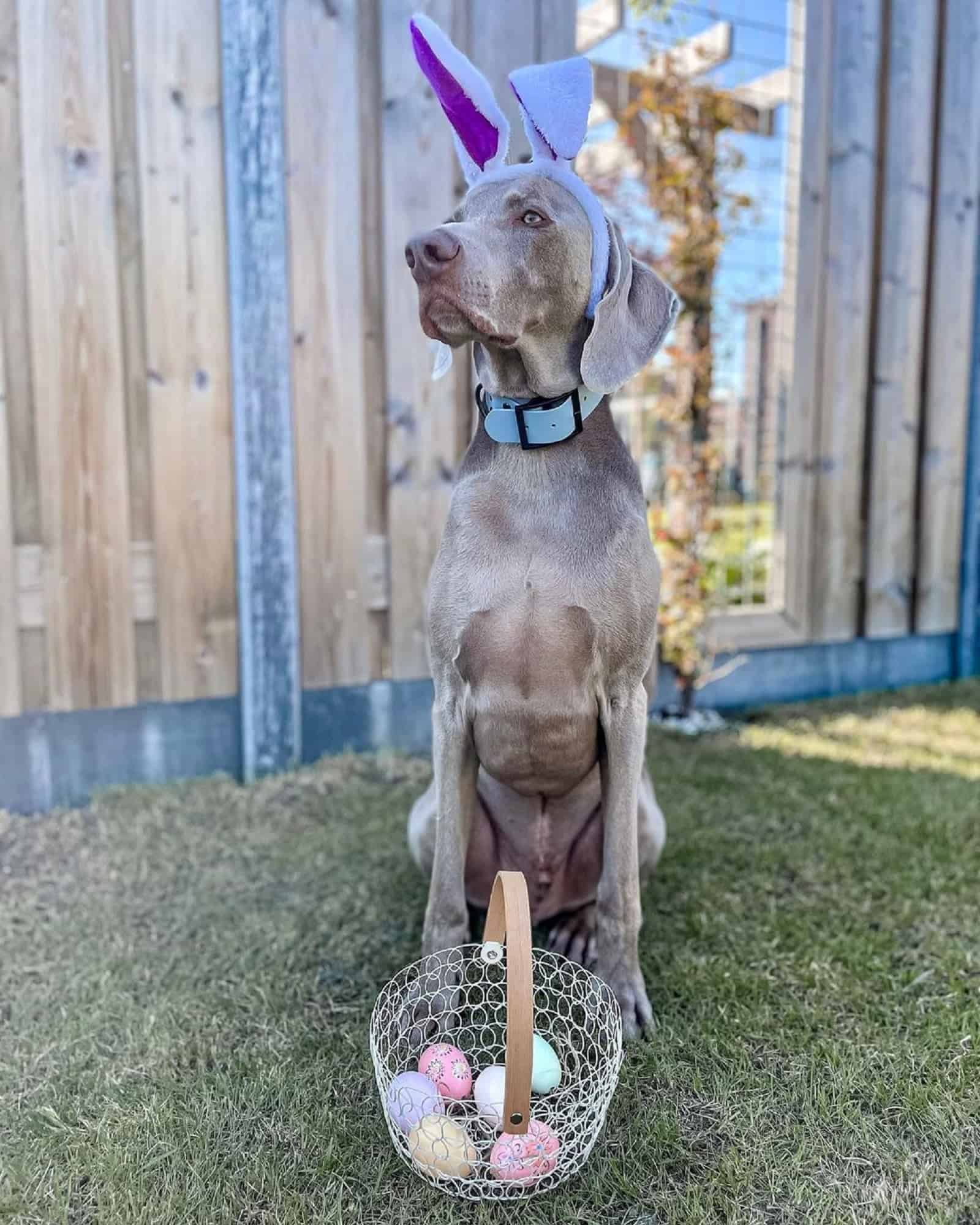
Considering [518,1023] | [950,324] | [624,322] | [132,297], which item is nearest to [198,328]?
[132,297]

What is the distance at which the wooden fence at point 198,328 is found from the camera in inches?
115

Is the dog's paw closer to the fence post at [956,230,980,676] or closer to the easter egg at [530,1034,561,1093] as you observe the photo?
the easter egg at [530,1034,561,1093]

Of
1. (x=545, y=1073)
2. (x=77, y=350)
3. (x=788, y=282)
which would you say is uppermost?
(x=788, y=282)

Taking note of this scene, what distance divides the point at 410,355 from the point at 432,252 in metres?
1.95

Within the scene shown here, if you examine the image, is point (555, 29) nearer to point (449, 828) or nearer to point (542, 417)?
point (542, 417)

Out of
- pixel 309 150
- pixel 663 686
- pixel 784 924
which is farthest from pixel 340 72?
pixel 784 924

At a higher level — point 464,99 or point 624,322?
point 464,99

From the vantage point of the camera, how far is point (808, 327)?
4285mm

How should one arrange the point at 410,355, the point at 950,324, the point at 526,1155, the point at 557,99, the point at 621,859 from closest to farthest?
the point at 526,1155, the point at 557,99, the point at 621,859, the point at 410,355, the point at 950,324

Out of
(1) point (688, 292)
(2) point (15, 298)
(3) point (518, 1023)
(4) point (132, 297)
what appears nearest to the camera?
(3) point (518, 1023)

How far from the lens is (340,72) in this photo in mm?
3221

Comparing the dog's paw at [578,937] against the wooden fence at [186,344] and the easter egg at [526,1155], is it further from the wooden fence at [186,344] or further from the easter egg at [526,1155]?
the wooden fence at [186,344]

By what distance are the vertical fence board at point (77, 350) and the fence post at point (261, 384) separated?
1.23 ft

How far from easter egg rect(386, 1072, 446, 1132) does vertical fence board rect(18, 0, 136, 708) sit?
2102 millimetres
